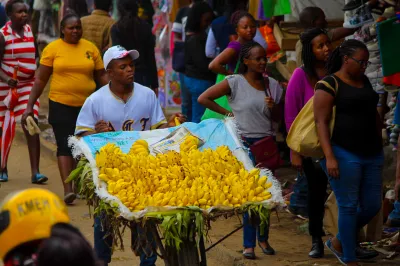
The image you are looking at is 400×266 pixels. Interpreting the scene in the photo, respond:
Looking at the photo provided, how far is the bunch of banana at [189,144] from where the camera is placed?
20.2 ft

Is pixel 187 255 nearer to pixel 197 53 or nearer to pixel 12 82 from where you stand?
pixel 12 82

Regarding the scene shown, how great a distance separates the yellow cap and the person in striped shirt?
23.8 ft

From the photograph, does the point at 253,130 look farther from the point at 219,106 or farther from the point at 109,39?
the point at 109,39

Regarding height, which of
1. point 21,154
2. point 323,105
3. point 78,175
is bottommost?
point 21,154

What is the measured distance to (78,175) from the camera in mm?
6105

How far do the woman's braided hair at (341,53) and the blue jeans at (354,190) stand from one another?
578 mm

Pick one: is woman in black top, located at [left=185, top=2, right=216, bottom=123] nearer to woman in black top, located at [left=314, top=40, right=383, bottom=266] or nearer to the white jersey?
the white jersey

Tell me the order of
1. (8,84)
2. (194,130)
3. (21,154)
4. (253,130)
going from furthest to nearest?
(21,154) < (8,84) < (253,130) < (194,130)

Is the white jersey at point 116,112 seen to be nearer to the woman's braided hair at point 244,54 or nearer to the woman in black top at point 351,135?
the woman's braided hair at point 244,54

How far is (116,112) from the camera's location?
672cm

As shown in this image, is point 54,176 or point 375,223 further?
point 54,176

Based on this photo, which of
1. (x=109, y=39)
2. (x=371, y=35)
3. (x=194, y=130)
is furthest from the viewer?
(x=109, y=39)

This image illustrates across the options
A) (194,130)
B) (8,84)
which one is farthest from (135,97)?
(8,84)

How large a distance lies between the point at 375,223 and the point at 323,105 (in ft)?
5.15
